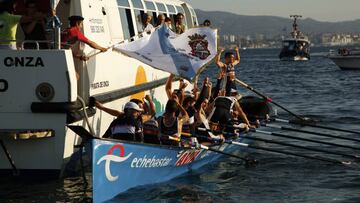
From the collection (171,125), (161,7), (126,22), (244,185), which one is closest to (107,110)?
(171,125)

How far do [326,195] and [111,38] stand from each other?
5.63 meters

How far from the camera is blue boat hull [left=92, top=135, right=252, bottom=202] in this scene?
1009cm

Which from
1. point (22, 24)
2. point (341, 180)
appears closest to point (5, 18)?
point (22, 24)

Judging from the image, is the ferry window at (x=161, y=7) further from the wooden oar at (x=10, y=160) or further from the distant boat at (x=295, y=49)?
the distant boat at (x=295, y=49)

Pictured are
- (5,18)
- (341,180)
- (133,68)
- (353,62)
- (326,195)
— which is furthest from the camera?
(353,62)

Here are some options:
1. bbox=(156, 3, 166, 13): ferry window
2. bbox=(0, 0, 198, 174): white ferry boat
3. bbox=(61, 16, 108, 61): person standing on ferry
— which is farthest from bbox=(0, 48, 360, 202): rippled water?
bbox=(156, 3, 166, 13): ferry window

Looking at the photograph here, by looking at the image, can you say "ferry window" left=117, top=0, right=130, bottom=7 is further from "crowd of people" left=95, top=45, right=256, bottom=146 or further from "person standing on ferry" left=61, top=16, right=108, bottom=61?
"person standing on ferry" left=61, top=16, right=108, bottom=61

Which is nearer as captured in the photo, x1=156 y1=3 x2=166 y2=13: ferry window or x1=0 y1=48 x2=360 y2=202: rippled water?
x1=0 y1=48 x2=360 y2=202: rippled water

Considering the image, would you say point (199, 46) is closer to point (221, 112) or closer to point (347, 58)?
point (221, 112)

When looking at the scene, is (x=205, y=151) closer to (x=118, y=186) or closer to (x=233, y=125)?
(x=233, y=125)

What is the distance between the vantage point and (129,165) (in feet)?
35.6

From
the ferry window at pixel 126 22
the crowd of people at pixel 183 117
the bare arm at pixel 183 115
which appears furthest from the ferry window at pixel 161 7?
the bare arm at pixel 183 115

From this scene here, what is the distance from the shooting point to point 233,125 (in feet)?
51.0

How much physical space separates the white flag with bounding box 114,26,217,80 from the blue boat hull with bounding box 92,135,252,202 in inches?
64.3
